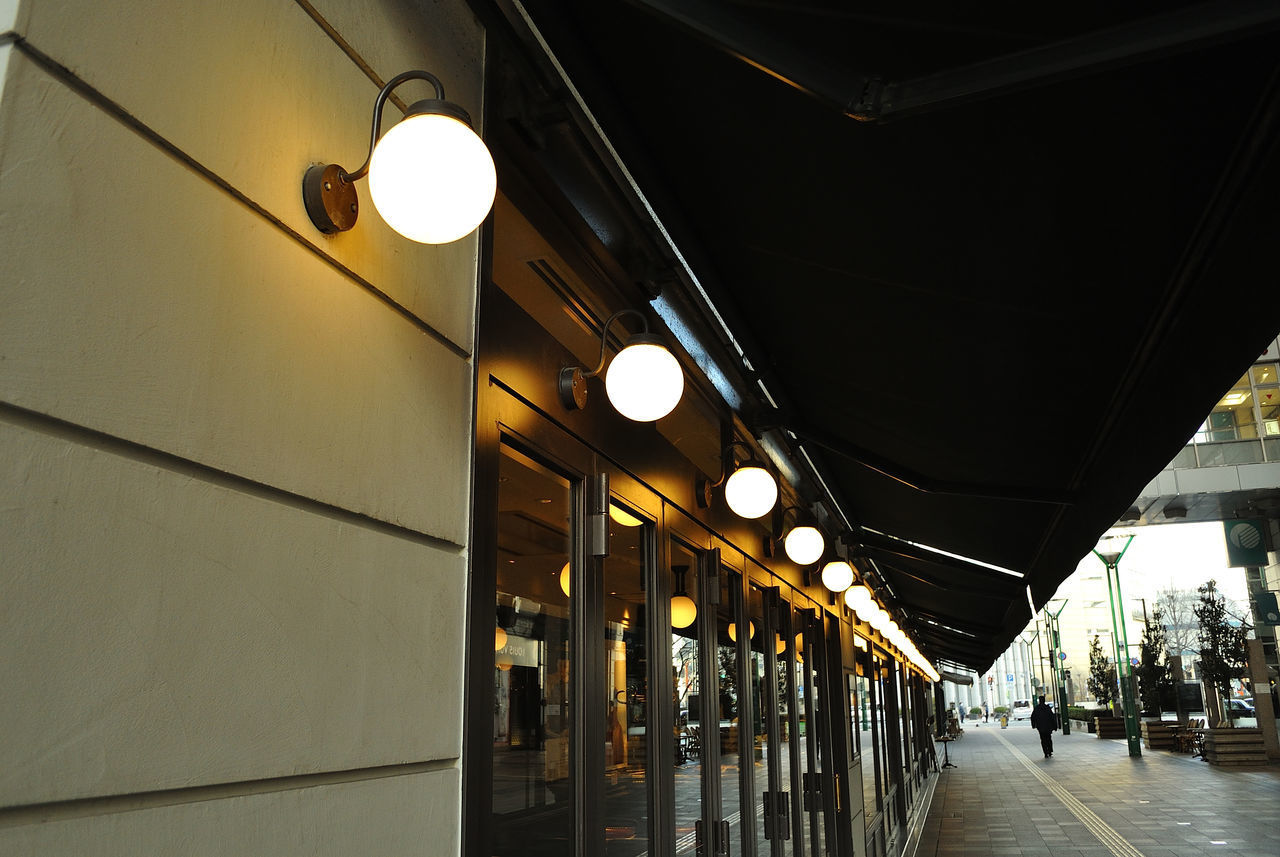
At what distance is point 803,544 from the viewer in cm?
604

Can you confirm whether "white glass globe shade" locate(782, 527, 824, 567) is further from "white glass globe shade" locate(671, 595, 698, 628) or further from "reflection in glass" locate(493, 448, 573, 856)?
"reflection in glass" locate(493, 448, 573, 856)

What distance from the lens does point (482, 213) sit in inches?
61.9

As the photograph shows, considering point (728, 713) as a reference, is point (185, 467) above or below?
above

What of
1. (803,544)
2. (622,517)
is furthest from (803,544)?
(622,517)

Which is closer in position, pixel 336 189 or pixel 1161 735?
pixel 336 189

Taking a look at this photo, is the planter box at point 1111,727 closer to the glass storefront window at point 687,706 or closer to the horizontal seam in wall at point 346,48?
the glass storefront window at point 687,706

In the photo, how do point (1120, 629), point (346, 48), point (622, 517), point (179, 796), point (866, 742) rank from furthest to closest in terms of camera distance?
point (1120, 629) < point (866, 742) < point (622, 517) < point (346, 48) < point (179, 796)

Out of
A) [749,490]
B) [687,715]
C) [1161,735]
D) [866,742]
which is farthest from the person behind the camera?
[1161,735]

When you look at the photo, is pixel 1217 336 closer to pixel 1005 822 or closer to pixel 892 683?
pixel 1005 822

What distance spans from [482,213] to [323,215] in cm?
30

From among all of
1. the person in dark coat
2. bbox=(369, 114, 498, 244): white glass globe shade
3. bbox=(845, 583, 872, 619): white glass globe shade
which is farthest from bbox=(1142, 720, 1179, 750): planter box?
bbox=(369, 114, 498, 244): white glass globe shade

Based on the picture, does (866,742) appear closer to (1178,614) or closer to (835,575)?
(835,575)

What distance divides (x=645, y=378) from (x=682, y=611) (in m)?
1.71

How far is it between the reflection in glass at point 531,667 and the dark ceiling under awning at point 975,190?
1141mm
